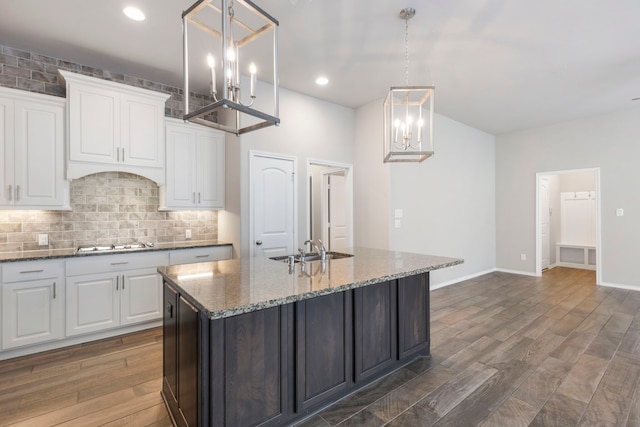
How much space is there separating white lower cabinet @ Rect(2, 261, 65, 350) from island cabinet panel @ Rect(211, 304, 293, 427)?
8.02 ft

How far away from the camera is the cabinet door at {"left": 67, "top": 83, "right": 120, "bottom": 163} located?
315 cm

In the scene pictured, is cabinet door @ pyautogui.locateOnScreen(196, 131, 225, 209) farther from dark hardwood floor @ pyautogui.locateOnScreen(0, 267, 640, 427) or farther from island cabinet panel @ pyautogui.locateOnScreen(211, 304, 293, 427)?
island cabinet panel @ pyautogui.locateOnScreen(211, 304, 293, 427)

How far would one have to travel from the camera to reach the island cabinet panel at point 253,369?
1607mm

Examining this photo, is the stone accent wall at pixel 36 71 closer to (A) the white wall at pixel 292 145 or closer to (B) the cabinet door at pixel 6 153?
(B) the cabinet door at pixel 6 153

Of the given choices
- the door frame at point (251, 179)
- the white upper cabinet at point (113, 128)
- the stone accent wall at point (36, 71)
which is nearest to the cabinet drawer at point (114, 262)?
the white upper cabinet at point (113, 128)

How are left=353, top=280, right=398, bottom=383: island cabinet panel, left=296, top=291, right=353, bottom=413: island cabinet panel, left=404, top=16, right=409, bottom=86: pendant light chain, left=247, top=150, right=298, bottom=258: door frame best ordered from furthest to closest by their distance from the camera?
left=247, top=150, right=298, bottom=258: door frame < left=404, top=16, right=409, bottom=86: pendant light chain < left=353, top=280, right=398, bottom=383: island cabinet panel < left=296, top=291, right=353, bottom=413: island cabinet panel

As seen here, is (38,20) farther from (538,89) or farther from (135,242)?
(538,89)

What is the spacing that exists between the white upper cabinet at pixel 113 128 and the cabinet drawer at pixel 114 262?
2.84 ft

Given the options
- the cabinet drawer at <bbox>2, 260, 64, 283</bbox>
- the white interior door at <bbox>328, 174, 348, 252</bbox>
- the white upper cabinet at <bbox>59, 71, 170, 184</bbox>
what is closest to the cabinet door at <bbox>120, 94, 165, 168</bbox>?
the white upper cabinet at <bbox>59, 71, 170, 184</bbox>

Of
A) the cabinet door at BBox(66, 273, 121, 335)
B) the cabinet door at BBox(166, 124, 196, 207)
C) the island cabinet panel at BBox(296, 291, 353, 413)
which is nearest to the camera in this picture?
the island cabinet panel at BBox(296, 291, 353, 413)

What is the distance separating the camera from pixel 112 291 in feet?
10.7

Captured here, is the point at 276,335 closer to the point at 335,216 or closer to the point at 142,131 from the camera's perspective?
the point at 142,131

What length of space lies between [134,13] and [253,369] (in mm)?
2978

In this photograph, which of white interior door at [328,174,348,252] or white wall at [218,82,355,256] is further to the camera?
white interior door at [328,174,348,252]
